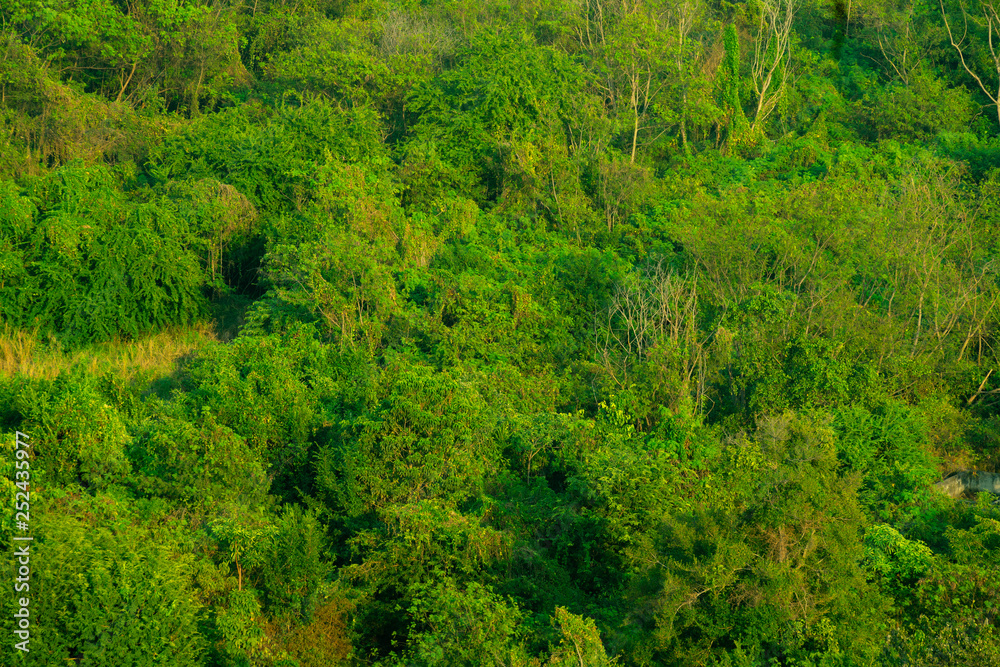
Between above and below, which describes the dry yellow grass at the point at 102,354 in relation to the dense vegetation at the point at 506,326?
below

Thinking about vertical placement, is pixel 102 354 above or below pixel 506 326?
below

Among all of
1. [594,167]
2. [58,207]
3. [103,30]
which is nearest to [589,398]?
[594,167]

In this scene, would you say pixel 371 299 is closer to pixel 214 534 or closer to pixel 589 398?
pixel 589 398

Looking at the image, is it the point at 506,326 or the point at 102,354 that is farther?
the point at 102,354

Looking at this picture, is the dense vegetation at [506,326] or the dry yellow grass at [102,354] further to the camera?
the dry yellow grass at [102,354]
